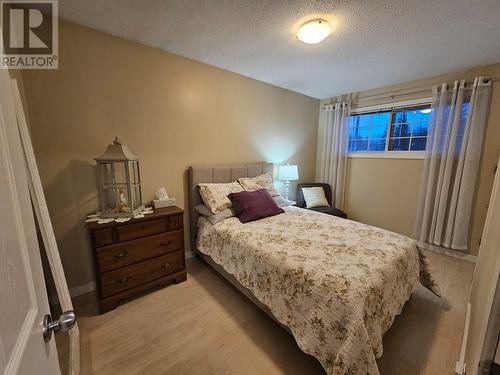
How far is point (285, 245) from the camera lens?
173 cm

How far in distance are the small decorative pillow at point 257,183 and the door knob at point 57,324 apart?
2.19 meters

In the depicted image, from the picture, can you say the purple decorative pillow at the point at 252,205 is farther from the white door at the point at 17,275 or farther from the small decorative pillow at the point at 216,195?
the white door at the point at 17,275

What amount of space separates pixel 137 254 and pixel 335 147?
11.4 feet

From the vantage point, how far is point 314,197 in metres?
3.64

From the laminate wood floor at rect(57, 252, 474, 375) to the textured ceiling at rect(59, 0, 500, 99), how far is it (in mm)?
2437

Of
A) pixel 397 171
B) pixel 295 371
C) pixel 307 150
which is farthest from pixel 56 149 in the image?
pixel 397 171

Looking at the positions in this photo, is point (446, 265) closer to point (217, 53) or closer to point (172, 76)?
point (217, 53)

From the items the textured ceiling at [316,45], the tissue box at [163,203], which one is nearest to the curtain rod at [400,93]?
the textured ceiling at [316,45]

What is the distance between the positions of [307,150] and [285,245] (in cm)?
280

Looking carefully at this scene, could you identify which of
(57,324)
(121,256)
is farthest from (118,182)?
(57,324)

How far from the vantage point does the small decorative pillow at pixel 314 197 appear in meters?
3.60

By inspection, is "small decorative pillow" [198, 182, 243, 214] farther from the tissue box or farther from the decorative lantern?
the decorative lantern

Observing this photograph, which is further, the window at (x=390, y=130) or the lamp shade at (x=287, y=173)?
the lamp shade at (x=287, y=173)

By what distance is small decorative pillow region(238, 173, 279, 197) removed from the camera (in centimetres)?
274
